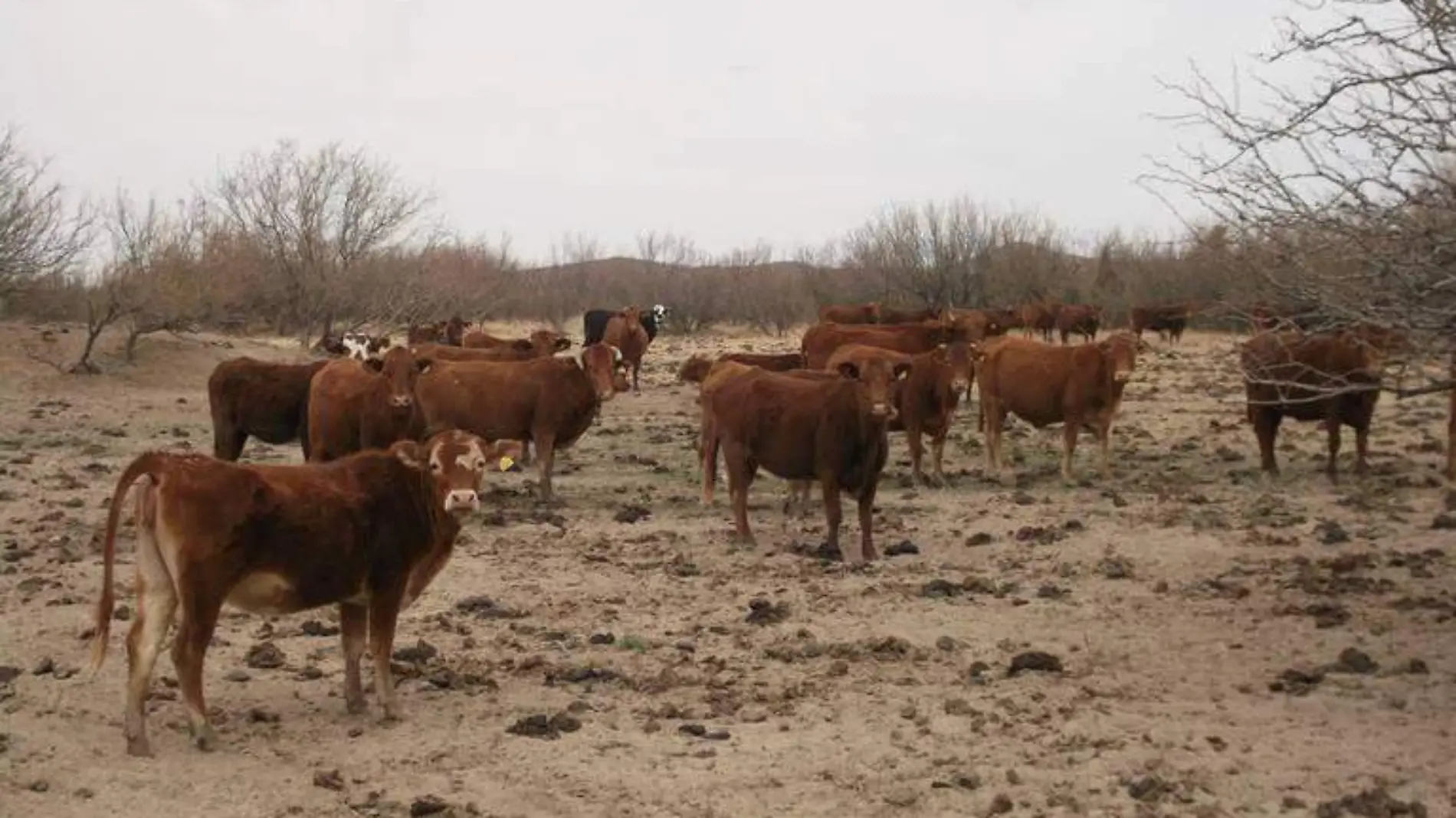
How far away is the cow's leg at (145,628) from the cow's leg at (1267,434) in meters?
12.6

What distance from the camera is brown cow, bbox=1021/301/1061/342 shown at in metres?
42.8

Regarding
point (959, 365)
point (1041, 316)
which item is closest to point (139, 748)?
point (959, 365)

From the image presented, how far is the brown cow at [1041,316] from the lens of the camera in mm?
42812

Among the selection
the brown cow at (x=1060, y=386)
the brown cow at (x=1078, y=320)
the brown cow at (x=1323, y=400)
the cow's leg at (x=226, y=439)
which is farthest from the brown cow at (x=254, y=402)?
the brown cow at (x=1078, y=320)

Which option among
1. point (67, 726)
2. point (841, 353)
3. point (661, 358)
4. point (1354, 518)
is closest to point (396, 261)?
point (661, 358)

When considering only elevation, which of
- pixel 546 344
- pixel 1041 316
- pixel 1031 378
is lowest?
pixel 1031 378

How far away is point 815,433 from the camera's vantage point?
12.2 meters

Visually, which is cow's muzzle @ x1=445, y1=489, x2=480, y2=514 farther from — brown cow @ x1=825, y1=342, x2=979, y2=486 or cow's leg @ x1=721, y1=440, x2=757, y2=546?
brown cow @ x1=825, y1=342, x2=979, y2=486

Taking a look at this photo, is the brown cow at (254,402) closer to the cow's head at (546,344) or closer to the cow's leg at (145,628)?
the cow's head at (546,344)

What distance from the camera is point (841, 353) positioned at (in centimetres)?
1864

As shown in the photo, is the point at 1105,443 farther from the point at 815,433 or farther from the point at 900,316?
the point at 900,316

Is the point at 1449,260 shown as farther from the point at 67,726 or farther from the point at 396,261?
the point at 396,261

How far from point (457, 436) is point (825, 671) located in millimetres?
2520

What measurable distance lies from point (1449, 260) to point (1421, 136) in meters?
0.65
